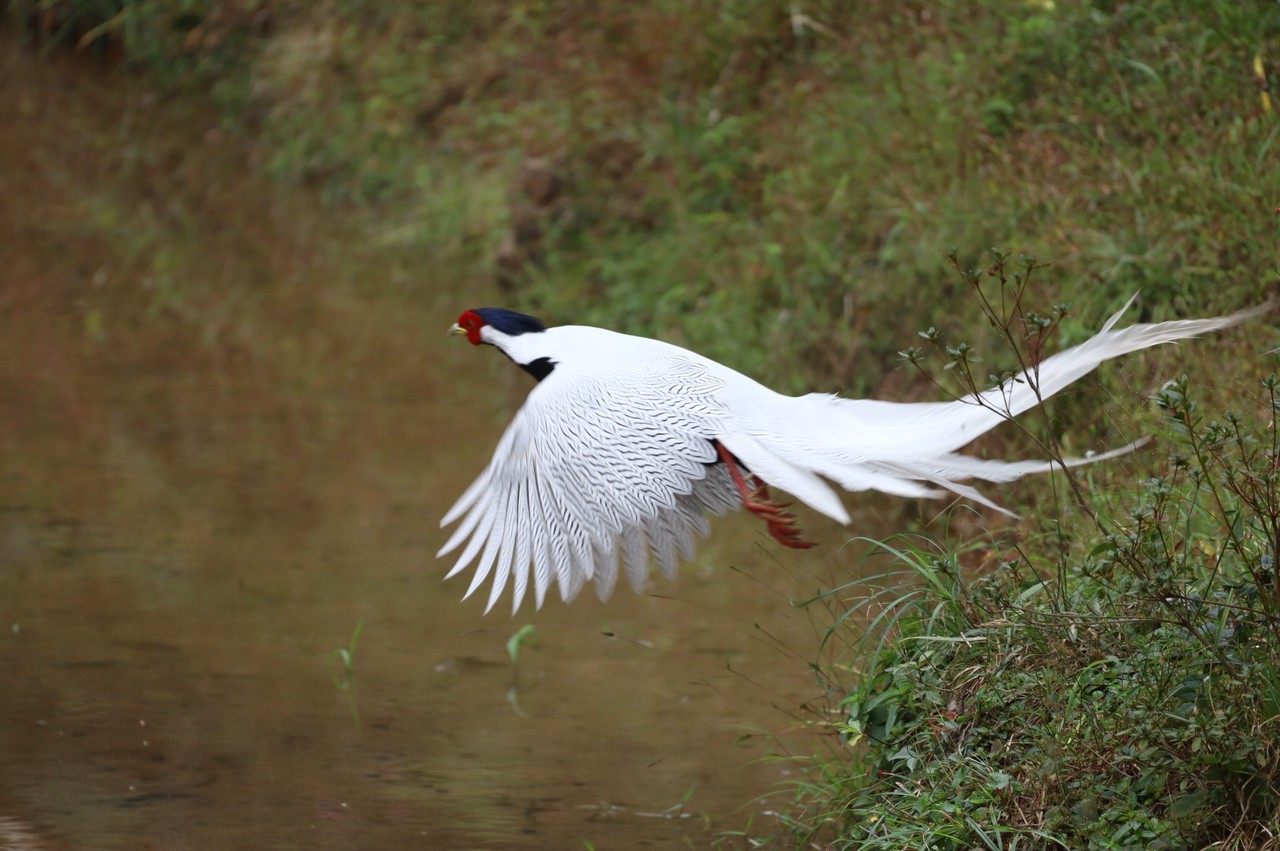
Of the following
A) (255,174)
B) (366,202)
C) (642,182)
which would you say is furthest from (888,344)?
(255,174)

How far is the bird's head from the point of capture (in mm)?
3475

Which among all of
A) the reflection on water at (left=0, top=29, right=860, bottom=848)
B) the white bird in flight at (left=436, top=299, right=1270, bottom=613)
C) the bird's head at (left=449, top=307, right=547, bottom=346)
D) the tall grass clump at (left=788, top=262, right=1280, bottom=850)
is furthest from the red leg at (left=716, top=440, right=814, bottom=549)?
the bird's head at (left=449, top=307, right=547, bottom=346)

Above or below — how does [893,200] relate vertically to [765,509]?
below

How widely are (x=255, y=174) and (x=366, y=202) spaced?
82 cm

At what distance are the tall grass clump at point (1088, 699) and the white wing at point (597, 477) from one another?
1.59 feet

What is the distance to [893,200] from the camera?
5.27 metres

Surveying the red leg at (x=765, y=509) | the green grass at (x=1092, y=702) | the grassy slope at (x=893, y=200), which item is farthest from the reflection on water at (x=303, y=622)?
the grassy slope at (x=893, y=200)

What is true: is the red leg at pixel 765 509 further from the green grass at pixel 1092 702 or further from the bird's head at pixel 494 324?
the bird's head at pixel 494 324

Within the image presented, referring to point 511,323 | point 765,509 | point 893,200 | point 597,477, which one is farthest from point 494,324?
point 893,200

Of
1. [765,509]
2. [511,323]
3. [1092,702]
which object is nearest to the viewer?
[1092,702]

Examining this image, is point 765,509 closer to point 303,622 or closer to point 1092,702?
point 1092,702

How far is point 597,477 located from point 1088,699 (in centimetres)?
101

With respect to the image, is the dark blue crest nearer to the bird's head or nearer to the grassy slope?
the bird's head

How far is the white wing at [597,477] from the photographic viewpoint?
292cm
